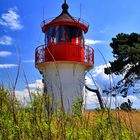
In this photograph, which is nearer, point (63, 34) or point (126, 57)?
point (63, 34)

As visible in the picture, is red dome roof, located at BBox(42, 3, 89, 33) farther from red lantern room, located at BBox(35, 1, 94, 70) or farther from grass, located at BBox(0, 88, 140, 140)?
grass, located at BBox(0, 88, 140, 140)

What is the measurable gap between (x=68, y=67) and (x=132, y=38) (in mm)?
10458

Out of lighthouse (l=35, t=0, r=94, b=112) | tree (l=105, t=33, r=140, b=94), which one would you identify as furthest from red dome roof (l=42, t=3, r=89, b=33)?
tree (l=105, t=33, r=140, b=94)

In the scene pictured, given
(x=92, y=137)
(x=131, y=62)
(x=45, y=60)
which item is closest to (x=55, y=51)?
(x=45, y=60)

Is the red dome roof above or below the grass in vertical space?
above

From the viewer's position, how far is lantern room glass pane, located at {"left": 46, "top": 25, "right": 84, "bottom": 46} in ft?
60.5

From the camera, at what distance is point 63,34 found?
18578 millimetres

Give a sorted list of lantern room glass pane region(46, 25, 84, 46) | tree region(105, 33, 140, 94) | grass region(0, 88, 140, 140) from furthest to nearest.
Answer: tree region(105, 33, 140, 94)
lantern room glass pane region(46, 25, 84, 46)
grass region(0, 88, 140, 140)

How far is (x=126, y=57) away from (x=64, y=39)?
950cm

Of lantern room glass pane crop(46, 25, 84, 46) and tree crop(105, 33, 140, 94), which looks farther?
tree crop(105, 33, 140, 94)

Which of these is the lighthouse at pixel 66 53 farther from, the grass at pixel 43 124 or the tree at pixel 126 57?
the grass at pixel 43 124

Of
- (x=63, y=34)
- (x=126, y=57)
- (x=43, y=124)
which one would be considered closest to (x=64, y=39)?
(x=63, y=34)

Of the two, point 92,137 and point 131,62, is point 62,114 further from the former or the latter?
point 131,62

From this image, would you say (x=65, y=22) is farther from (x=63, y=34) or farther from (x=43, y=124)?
(x=43, y=124)
